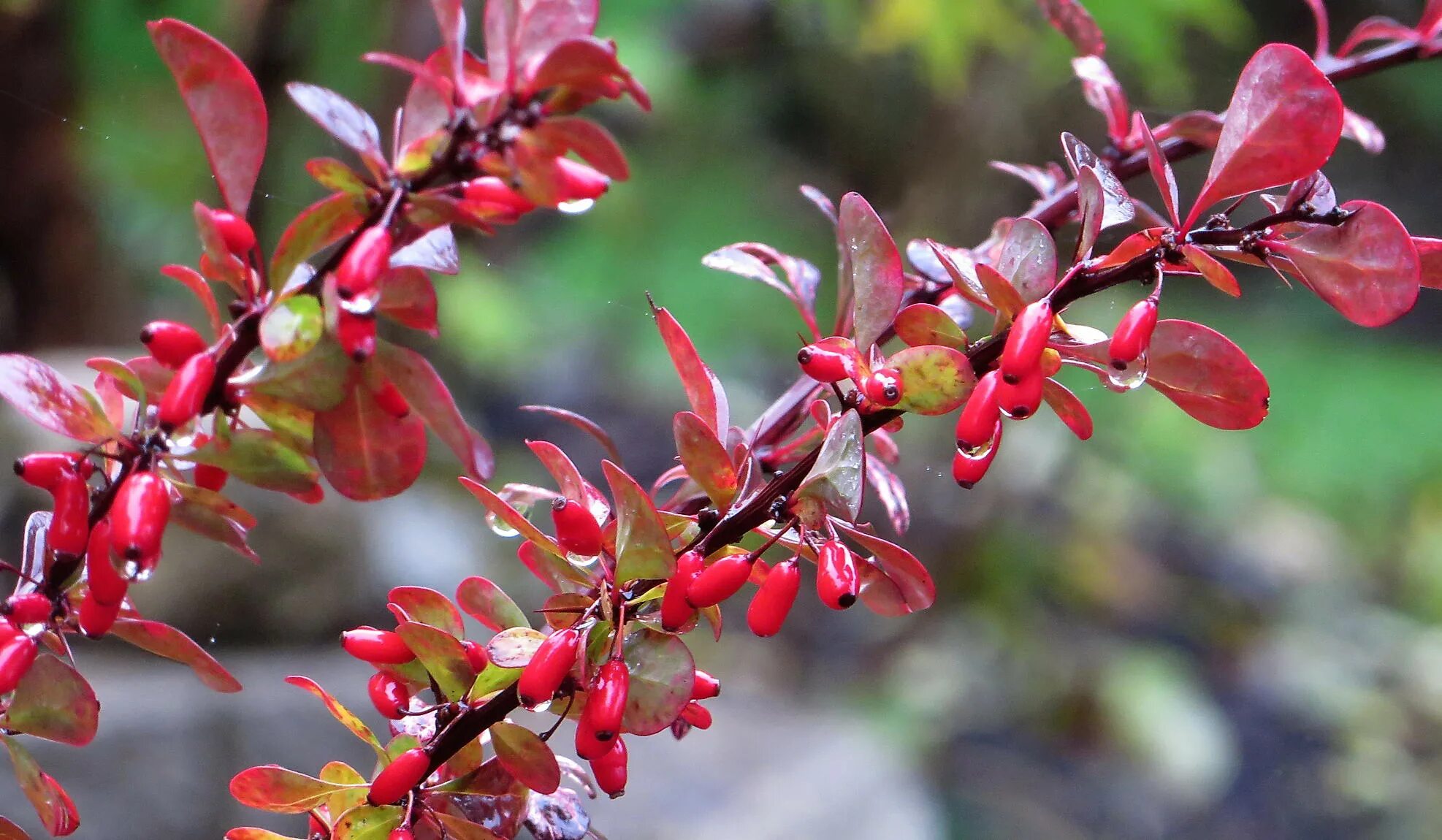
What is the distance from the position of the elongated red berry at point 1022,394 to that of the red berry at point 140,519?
16 centimetres

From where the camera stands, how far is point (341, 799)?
255 mm

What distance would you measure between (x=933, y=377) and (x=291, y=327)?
0.12m

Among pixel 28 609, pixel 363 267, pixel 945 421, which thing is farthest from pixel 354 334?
pixel 945 421

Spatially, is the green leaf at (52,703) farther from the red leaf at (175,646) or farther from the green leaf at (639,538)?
the green leaf at (639,538)

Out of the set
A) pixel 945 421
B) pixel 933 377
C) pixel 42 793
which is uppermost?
pixel 933 377

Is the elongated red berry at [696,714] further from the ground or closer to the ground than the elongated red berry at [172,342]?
closer to the ground

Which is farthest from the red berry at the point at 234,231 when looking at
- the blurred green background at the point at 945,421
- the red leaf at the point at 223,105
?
the blurred green background at the point at 945,421

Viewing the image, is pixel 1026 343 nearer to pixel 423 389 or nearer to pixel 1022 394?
pixel 1022 394

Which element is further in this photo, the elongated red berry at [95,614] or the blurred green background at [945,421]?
the blurred green background at [945,421]

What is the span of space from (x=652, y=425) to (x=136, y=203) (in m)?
0.96

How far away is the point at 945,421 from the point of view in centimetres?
181

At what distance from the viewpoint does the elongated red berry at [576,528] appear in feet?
0.73

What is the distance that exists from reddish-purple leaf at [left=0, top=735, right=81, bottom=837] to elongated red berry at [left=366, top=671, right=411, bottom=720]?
8 cm

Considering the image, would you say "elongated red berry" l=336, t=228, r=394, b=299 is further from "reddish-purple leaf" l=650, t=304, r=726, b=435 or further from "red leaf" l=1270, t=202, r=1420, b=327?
"red leaf" l=1270, t=202, r=1420, b=327
